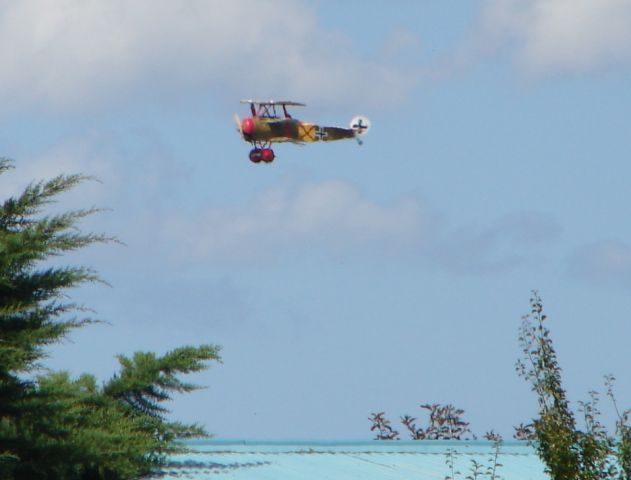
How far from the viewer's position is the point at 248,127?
121 ft

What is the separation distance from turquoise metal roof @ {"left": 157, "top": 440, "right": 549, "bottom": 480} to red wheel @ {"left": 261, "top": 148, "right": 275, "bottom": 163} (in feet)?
44.9

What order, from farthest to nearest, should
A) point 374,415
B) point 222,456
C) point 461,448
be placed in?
1. point 374,415
2. point 461,448
3. point 222,456

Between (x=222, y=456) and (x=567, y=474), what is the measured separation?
597cm

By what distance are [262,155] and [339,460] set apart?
53.3ft

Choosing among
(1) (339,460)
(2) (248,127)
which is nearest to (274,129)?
(2) (248,127)

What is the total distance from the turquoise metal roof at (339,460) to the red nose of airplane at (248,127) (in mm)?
15803

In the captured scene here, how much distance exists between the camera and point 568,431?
47.2 feet

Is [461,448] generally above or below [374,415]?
below

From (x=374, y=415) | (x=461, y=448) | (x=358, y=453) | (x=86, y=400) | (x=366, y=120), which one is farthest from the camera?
(x=366, y=120)

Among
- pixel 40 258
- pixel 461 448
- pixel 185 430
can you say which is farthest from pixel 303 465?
pixel 40 258

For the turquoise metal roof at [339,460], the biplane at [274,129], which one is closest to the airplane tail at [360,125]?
the biplane at [274,129]

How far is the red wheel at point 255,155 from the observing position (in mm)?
34719

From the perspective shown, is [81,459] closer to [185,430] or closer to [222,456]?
[185,430]

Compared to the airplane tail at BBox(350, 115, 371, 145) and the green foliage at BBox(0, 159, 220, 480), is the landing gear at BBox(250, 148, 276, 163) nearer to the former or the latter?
the airplane tail at BBox(350, 115, 371, 145)
